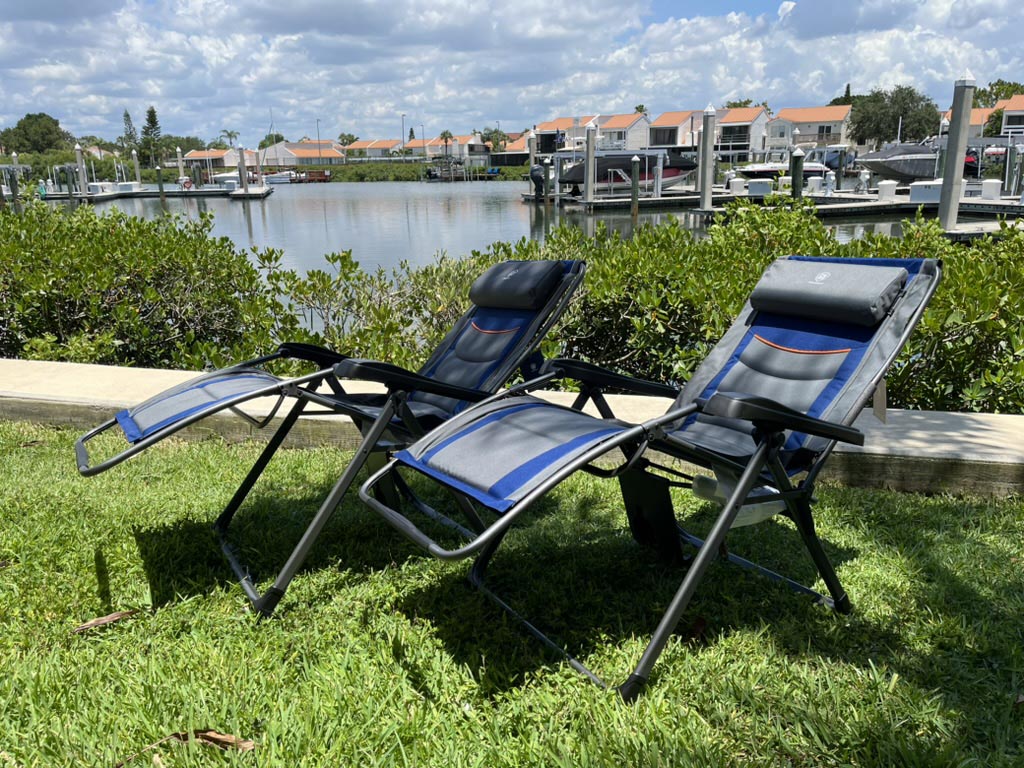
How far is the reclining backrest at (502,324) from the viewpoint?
332 cm

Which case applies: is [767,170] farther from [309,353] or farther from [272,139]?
[272,139]

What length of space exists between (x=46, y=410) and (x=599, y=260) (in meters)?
3.23

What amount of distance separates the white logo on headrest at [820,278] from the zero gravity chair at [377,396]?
96cm

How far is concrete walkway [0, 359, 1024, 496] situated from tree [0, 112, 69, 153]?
108293mm

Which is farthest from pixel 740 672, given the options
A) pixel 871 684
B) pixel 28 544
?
pixel 28 544

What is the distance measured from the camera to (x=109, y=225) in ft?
Answer: 22.9

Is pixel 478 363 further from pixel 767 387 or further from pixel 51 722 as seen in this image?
pixel 51 722

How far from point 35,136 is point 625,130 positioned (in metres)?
73.4

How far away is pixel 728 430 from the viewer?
9.82 feet

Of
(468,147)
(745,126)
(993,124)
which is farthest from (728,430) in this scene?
(468,147)

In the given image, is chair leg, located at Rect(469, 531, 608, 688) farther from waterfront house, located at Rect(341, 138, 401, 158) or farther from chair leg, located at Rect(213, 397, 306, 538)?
waterfront house, located at Rect(341, 138, 401, 158)

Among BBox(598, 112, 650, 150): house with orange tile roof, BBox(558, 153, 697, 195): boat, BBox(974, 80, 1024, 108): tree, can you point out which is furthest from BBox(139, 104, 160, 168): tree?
BBox(974, 80, 1024, 108): tree

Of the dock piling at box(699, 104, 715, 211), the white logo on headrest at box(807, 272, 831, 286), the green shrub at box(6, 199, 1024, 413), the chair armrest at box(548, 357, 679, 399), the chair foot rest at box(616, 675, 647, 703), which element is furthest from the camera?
the dock piling at box(699, 104, 715, 211)

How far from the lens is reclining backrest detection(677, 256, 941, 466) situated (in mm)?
2688
